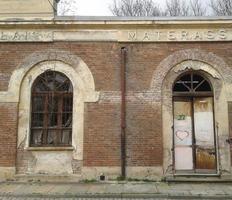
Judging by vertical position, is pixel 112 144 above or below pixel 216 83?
below

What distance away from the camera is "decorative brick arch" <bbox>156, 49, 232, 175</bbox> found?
11.7 m

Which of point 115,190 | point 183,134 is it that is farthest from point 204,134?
point 115,190

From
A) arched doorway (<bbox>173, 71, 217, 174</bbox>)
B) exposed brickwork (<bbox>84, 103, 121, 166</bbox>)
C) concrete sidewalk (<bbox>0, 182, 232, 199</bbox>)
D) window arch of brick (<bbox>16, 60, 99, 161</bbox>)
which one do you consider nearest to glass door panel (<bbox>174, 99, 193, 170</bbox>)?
arched doorway (<bbox>173, 71, 217, 174</bbox>)

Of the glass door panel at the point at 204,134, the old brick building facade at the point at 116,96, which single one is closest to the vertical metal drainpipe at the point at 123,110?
the old brick building facade at the point at 116,96

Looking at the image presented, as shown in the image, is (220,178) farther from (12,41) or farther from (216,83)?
(12,41)

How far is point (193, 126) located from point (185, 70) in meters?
1.96

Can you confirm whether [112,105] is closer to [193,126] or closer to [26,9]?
[193,126]

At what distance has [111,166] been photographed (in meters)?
11.5

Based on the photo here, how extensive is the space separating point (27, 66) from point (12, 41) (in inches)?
42.2

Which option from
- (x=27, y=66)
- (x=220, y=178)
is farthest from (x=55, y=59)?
(x=220, y=178)

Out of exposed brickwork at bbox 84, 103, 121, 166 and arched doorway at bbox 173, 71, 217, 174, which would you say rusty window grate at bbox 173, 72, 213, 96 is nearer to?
arched doorway at bbox 173, 71, 217, 174

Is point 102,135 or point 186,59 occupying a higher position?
point 186,59

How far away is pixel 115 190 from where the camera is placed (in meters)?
10.2

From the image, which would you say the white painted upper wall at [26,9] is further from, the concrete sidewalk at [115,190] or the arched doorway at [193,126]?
the concrete sidewalk at [115,190]
